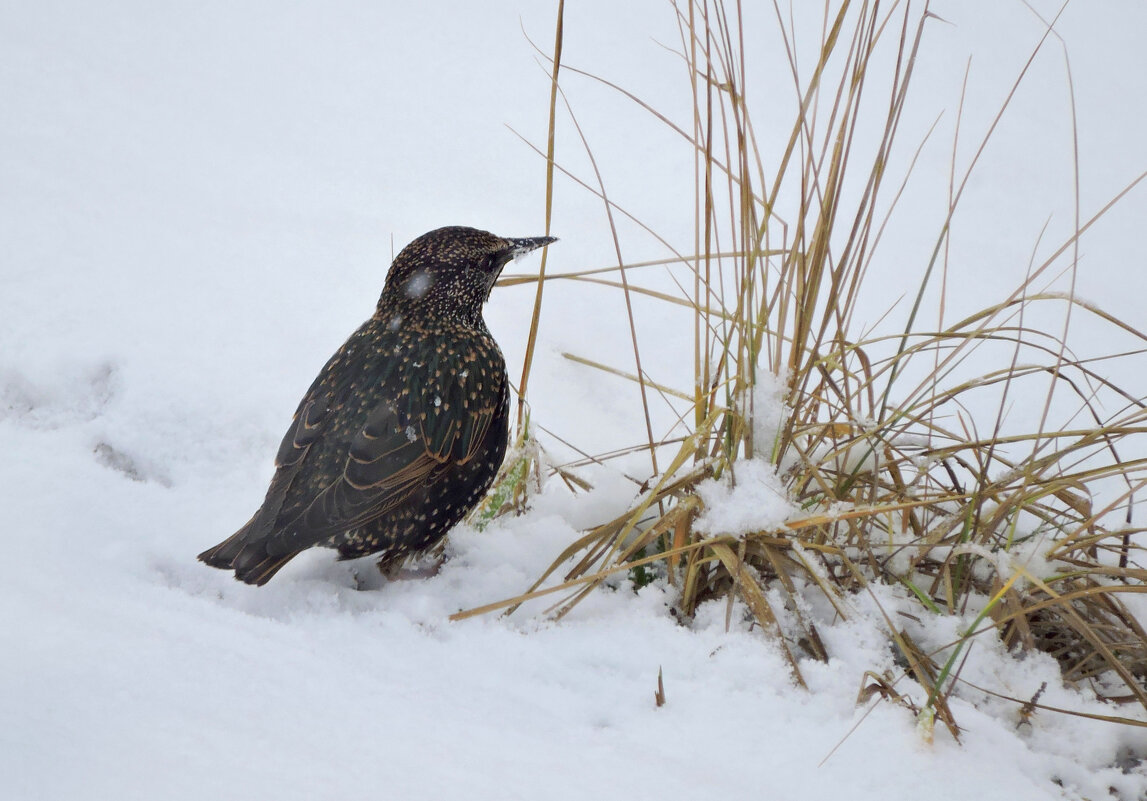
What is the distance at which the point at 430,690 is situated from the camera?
1.74 meters

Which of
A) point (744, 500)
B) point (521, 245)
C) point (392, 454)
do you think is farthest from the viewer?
point (521, 245)

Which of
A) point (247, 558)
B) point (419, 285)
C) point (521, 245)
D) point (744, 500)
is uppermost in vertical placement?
point (521, 245)

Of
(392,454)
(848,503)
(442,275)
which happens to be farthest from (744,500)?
(442,275)

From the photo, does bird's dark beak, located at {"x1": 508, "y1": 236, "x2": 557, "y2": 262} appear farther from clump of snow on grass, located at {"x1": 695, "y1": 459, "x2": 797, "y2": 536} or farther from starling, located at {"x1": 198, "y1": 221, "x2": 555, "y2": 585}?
clump of snow on grass, located at {"x1": 695, "y1": 459, "x2": 797, "y2": 536}

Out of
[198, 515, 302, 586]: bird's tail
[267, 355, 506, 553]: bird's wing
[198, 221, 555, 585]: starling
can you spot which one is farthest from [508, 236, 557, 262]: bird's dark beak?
[198, 515, 302, 586]: bird's tail

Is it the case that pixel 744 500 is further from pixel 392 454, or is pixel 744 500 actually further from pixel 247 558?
pixel 247 558

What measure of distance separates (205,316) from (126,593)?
145 centimetres

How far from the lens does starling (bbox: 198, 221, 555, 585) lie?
7.17ft

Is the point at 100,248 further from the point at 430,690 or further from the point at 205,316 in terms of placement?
the point at 430,690

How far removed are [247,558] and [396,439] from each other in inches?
17.2

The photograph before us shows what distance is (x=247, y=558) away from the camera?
6.87 ft

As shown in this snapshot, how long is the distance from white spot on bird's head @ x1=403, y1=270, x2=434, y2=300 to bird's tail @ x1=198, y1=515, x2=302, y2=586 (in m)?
0.82

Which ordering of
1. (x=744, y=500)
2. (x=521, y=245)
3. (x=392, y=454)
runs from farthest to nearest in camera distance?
(x=521, y=245)
(x=392, y=454)
(x=744, y=500)

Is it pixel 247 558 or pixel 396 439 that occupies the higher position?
pixel 396 439
